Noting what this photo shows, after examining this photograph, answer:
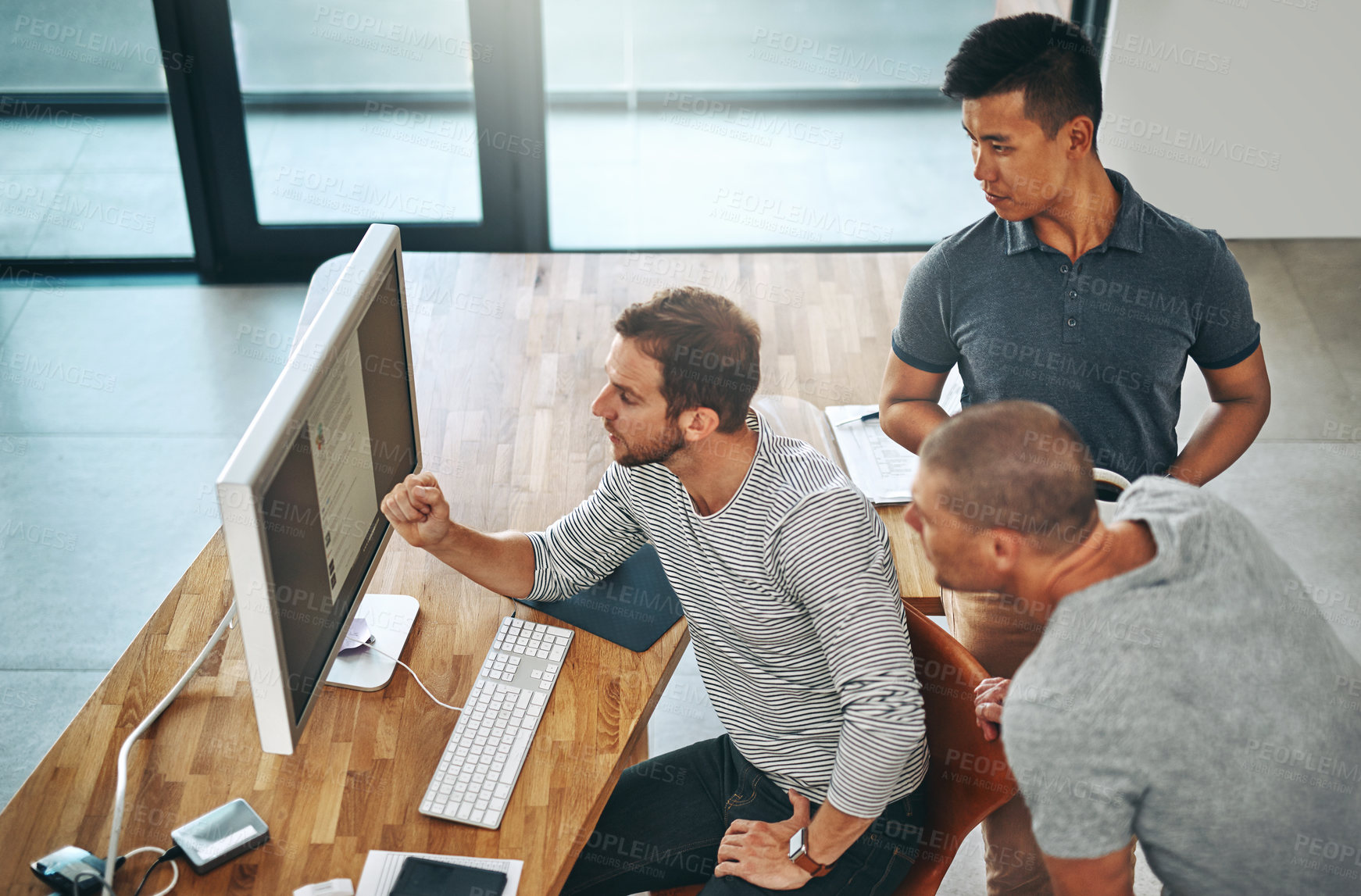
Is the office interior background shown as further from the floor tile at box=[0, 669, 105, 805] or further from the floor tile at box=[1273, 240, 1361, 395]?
the floor tile at box=[0, 669, 105, 805]

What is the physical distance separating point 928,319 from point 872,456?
11.7 inches

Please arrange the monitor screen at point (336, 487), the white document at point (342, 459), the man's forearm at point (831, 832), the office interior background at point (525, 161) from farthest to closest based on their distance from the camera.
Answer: the office interior background at point (525, 161) → the man's forearm at point (831, 832) → the white document at point (342, 459) → the monitor screen at point (336, 487)

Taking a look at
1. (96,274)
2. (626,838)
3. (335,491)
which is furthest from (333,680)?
(96,274)

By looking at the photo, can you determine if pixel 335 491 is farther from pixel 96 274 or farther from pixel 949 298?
pixel 96 274

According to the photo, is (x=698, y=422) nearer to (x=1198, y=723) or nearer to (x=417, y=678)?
(x=417, y=678)

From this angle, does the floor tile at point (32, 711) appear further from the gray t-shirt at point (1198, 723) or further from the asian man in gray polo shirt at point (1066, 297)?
the gray t-shirt at point (1198, 723)

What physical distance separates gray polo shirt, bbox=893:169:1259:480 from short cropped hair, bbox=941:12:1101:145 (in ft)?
0.61

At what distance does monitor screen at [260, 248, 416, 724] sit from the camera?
1.42 m

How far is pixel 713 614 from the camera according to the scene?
1.87 meters

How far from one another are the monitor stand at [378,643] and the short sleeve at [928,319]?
41.1 inches

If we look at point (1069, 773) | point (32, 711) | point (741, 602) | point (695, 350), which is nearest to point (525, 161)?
point (32, 711)

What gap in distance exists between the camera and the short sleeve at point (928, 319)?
87.0 inches

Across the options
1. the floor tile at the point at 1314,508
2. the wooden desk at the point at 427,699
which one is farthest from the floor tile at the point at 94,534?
the floor tile at the point at 1314,508

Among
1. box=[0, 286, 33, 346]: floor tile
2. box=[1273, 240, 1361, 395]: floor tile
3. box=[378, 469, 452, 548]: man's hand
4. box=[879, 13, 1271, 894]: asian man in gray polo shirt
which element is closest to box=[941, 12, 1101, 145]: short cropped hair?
box=[879, 13, 1271, 894]: asian man in gray polo shirt
